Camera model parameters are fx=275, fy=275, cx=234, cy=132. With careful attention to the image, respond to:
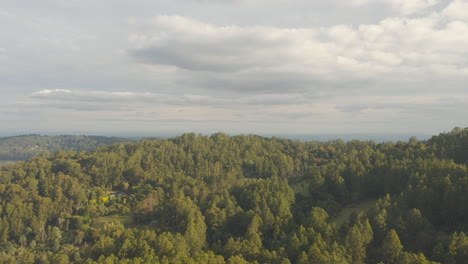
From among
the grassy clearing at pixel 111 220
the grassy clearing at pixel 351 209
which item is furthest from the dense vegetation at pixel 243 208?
the grassy clearing at pixel 111 220

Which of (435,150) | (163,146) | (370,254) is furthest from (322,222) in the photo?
(163,146)

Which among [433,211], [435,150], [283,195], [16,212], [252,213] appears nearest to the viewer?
[433,211]

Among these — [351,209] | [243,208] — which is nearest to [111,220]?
[243,208]

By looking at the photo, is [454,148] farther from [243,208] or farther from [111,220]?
[111,220]

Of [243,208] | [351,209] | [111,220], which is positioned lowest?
[111,220]

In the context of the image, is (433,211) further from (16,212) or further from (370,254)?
(16,212)

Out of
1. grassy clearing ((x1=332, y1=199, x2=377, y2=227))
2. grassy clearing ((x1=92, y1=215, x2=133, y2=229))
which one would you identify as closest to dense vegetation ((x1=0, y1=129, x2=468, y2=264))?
grassy clearing ((x1=332, y1=199, x2=377, y2=227))

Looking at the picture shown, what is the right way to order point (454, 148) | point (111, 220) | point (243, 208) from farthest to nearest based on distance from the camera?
1. point (111, 220)
2. point (454, 148)
3. point (243, 208)
